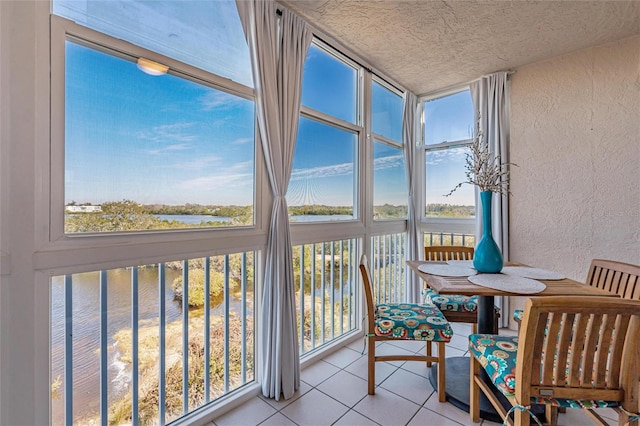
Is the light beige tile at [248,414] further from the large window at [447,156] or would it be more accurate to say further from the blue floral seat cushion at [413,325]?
the large window at [447,156]

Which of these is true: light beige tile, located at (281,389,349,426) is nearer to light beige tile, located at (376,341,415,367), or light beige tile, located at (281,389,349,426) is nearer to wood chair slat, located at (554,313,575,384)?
light beige tile, located at (376,341,415,367)

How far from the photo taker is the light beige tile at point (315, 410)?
1629 millimetres

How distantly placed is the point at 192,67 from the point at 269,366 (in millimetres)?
1881

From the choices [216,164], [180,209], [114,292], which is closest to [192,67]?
[216,164]

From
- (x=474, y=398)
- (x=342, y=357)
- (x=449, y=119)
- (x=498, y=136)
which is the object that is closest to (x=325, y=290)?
(x=342, y=357)

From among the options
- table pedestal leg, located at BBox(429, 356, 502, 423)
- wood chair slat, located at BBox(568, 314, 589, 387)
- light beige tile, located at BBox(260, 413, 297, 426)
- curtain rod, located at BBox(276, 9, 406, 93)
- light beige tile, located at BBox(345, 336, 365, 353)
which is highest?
curtain rod, located at BBox(276, 9, 406, 93)

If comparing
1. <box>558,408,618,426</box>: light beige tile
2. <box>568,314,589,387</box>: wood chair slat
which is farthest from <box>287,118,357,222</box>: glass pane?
<box>558,408,618,426</box>: light beige tile

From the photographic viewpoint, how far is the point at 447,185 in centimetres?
338

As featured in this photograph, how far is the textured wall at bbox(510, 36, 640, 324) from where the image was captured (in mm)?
2352

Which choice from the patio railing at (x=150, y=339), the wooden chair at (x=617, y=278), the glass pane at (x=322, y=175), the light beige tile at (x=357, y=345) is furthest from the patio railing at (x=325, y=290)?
the wooden chair at (x=617, y=278)

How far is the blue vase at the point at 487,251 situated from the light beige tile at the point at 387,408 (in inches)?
39.9

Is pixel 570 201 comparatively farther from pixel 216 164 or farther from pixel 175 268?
pixel 175 268

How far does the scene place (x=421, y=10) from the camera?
2000mm

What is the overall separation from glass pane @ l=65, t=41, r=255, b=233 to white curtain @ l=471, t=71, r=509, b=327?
2517 millimetres
